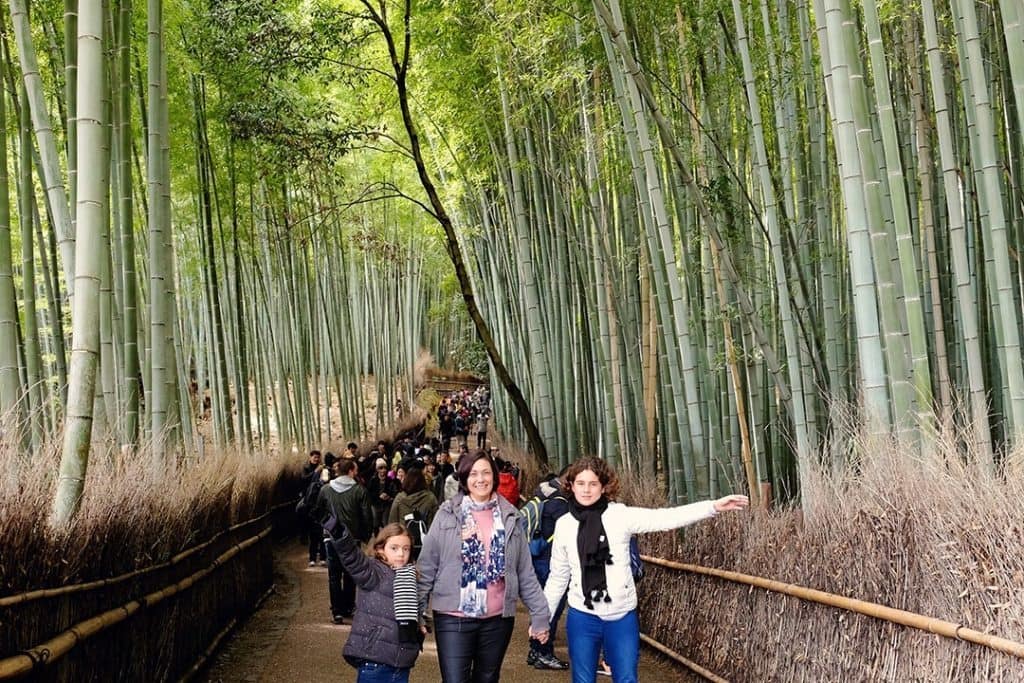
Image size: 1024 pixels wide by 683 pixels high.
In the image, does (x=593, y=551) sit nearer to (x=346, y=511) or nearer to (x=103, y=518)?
(x=103, y=518)

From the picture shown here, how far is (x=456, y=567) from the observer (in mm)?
3051

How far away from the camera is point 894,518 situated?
3.02 meters

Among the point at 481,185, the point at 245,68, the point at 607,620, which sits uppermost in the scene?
the point at 245,68

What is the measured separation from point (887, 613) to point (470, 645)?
1.22 m

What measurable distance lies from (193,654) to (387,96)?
21.1 ft

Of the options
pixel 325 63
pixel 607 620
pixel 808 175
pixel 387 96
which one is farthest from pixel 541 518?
pixel 387 96

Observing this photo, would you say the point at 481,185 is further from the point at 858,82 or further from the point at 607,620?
the point at 607,620

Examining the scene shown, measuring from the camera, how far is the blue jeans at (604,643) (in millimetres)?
3137

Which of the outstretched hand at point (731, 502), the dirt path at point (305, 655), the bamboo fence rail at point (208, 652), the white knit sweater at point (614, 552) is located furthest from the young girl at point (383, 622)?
the dirt path at point (305, 655)

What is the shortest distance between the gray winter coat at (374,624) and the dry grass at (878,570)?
4.58 ft

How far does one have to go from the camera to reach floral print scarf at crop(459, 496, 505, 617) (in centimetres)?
301

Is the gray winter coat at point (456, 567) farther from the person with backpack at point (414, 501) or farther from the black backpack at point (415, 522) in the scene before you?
the person with backpack at point (414, 501)

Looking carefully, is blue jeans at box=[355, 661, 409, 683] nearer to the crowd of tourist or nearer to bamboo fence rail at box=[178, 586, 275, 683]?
the crowd of tourist

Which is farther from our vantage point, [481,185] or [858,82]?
[481,185]
